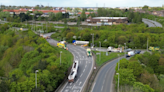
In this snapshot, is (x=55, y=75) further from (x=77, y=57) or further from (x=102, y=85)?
(x=77, y=57)

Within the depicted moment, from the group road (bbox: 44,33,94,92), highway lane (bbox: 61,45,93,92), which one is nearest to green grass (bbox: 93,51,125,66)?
road (bbox: 44,33,94,92)

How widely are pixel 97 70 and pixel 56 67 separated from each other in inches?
309

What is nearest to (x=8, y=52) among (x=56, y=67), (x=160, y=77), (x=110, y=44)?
(x=56, y=67)

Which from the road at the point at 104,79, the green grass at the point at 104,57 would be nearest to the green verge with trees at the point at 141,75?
the road at the point at 104,79

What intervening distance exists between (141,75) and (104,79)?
5.69 metres

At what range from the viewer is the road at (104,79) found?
2804 cm

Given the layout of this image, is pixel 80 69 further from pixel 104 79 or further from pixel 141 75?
pixel 141 75

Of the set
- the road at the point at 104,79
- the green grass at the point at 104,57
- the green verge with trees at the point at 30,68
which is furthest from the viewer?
the green grass at the point at 104,57

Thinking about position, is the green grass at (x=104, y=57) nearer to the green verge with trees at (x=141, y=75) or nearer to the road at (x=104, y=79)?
the road at (x=104, y=79)

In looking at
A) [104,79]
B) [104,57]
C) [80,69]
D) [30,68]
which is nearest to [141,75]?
[104,79]

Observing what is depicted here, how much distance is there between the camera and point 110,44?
54000 mm

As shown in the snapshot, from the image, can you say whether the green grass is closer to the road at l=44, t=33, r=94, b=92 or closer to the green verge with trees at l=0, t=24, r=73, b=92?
the road at l=44, t=33, r=94, b=92

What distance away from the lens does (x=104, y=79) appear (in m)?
31.7

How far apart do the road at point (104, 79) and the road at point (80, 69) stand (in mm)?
1841
